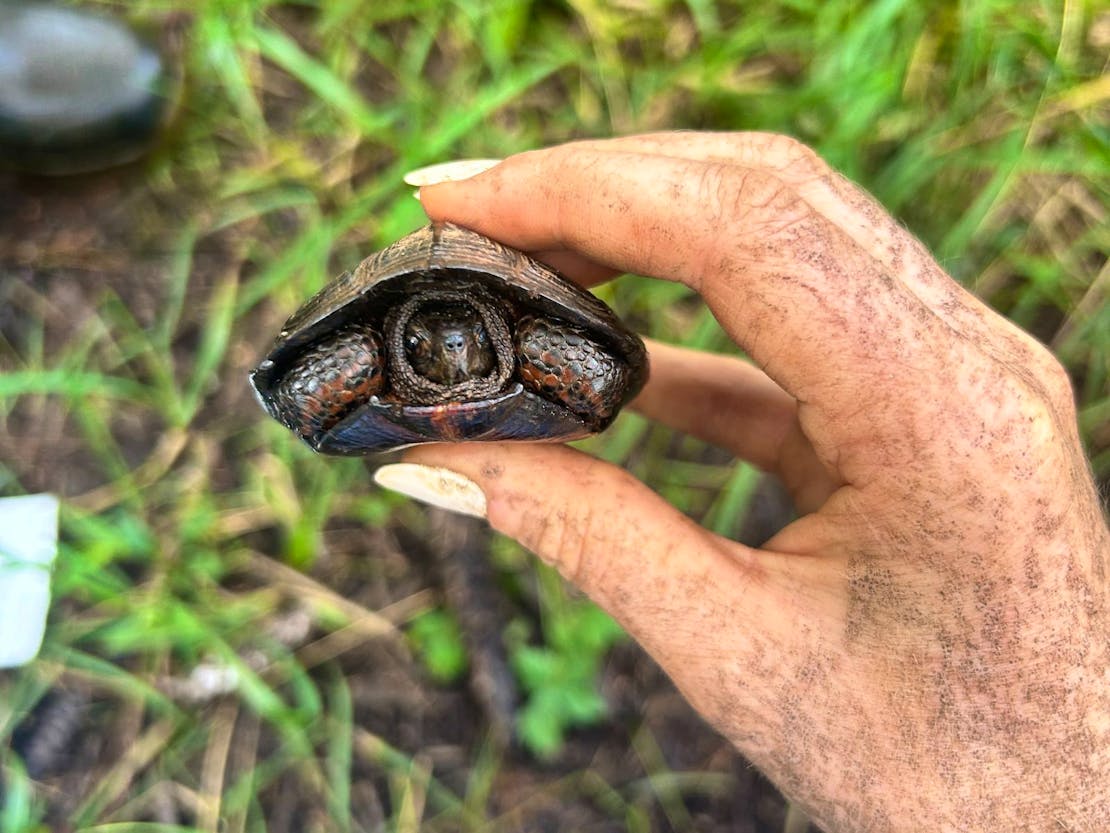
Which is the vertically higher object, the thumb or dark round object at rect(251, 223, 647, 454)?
dark round object at rect(251, 223, 647, 454)

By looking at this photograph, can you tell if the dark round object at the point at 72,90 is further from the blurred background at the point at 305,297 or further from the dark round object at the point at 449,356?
the dark round object at the point at 449,356

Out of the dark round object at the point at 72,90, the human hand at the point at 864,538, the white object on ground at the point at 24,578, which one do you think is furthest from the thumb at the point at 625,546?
the dark round object at the point at 72,90

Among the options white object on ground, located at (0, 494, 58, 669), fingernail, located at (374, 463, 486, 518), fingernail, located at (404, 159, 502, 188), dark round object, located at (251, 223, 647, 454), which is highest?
fingernail, located at (404, 159, 502, 188)

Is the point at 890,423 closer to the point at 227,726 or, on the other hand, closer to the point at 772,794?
the point at 772,794

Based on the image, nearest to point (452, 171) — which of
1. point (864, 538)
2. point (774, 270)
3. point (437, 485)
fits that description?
point (437, 485)

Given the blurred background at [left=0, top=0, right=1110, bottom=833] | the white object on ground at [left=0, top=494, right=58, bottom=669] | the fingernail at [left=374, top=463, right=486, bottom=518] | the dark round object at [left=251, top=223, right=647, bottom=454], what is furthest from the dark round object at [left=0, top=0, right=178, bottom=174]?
the fingernail at [left=374, top=463, right=486, bottom=518]

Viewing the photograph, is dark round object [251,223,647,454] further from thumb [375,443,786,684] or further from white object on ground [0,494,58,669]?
white object on ground [0,494,58,669]

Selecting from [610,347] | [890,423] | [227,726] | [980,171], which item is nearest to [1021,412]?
[890,423]

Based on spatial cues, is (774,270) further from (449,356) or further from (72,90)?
(72,90)

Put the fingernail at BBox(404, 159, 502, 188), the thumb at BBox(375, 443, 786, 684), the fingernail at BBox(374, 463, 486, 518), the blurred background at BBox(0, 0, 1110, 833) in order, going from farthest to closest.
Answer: the blurred background at BBox(0, 0, 1110, 833)
the fingernail at BBox(404, 159, 502, 188)
the fingernail at BBox(374, 463, 486, 518)
the thumb at BBox(375, 443, 786, 684)
